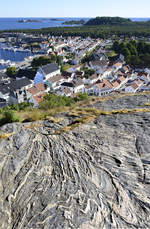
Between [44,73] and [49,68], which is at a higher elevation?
[49,68]

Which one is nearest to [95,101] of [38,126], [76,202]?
[38,126]

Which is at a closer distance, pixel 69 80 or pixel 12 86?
pixel 12 86

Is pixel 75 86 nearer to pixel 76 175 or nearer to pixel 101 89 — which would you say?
pixel 101 89

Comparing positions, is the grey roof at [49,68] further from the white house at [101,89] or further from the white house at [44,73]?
the white house at [101,89]

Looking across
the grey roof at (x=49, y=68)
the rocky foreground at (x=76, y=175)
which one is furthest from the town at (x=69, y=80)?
the rocky foreground at (x=76, y=175)

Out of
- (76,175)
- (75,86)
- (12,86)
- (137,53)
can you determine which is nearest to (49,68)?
(75,86)

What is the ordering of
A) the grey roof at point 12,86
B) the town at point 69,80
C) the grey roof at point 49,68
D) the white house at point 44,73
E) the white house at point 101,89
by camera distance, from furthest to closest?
the grey roof at point 49,68, the white house at point 44,73, the white house at point 101,89, the grey roof at point 12,86, the town at point 69,80

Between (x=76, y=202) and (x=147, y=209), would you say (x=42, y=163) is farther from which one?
(x=147, y=209)

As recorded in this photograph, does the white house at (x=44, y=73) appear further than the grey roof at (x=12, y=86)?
Yes
